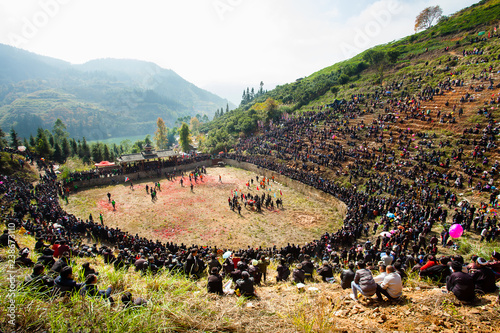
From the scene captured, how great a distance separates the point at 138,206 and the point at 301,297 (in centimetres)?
2361

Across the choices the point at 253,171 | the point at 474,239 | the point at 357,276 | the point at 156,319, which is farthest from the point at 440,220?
the point at 253,171

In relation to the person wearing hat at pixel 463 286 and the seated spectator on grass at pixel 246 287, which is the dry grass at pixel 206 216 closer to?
the seated spectator on grass at pixel 246 287

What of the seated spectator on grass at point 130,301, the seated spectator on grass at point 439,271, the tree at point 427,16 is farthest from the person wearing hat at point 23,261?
the tree at point 427,16

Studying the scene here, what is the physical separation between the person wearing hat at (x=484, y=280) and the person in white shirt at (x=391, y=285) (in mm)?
1845

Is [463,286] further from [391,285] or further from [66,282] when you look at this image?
[66,282]

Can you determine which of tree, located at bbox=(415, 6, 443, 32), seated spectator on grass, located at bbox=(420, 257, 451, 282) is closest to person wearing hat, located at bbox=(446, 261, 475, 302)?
seated spectator on grass, located at bbox=(420, 257, 451, 282)

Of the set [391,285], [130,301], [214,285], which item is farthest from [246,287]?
[391,285]

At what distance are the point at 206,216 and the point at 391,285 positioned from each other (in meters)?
19.9

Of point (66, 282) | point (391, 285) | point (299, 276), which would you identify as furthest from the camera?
point (299, 276)

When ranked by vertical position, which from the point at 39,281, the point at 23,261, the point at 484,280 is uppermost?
the point at 39,281

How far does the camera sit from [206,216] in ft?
78.0

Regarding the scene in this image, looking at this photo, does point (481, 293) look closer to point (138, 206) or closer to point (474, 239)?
point (474, 239)

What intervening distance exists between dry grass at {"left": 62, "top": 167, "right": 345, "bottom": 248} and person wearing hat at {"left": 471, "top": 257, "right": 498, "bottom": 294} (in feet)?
45.5

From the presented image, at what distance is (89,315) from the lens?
3.81 metres
